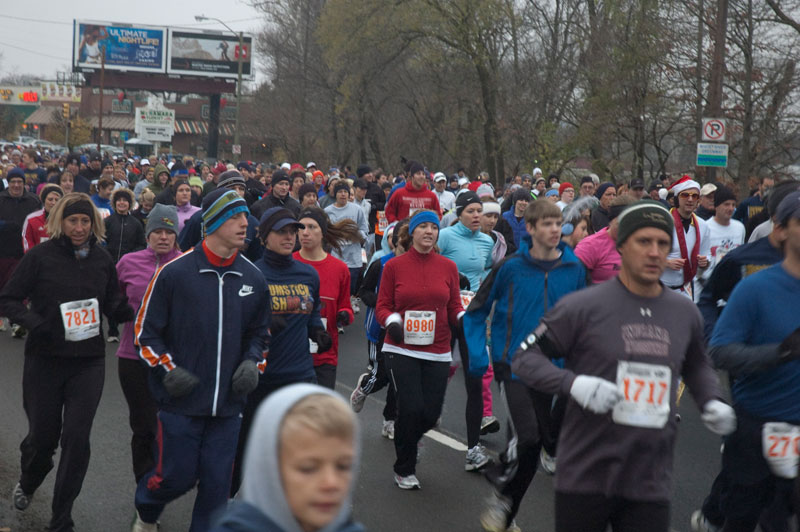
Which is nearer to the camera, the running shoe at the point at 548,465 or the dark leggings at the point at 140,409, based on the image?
the dark leggings at the point at 140,409

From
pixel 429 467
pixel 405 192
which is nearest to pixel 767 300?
pixel 429 467

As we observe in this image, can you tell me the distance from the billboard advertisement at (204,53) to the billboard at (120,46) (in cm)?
109

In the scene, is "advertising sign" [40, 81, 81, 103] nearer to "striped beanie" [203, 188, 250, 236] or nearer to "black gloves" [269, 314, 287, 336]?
"black gloves" [269, 314, 287, 336]

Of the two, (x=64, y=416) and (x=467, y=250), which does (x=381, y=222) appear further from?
(x=64, y=416)

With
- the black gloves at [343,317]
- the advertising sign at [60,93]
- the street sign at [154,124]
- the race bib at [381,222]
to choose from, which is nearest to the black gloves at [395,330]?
the black gloves at [343,317]

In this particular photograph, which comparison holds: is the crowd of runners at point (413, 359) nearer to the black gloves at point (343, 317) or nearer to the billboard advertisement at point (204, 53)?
the black gloves at point (343, 317)

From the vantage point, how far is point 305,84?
4759 centimetres

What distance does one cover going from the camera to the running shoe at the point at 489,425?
805cm

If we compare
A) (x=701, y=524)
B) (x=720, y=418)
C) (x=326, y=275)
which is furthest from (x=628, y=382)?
(x=326, y=275)

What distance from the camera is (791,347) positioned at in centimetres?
421

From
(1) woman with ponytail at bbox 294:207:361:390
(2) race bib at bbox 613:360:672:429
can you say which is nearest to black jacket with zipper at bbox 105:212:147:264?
(1) woman with ponytail at bbox 294:207:361:390

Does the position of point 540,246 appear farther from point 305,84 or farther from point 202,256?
point 305,84

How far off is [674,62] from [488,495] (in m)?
20.5

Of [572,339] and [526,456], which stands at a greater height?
[572,339]
